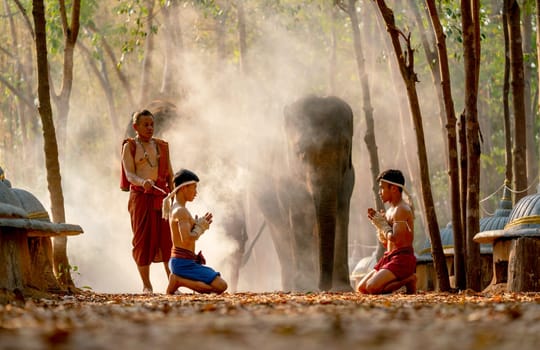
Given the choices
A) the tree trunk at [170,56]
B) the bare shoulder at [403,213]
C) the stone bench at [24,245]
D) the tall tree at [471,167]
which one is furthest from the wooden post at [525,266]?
the tree trunk at [170,56]

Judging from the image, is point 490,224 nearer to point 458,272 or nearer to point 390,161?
point 458,272

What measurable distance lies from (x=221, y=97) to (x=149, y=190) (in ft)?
30.3

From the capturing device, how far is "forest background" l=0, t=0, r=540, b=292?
1969 centimetres

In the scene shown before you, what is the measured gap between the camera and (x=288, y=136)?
1650cm

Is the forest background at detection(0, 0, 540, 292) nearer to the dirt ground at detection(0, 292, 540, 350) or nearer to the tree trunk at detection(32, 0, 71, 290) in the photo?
the tree trunk at detection(32, 0, 71, 290)

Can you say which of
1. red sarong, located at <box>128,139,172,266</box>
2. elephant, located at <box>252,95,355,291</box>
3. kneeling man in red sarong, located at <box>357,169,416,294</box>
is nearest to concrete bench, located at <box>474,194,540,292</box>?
kneeling man in red sarong, located at <box>357,169,416,294</box>

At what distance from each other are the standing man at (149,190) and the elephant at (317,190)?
2371 millimetres

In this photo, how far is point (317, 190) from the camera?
15.5m

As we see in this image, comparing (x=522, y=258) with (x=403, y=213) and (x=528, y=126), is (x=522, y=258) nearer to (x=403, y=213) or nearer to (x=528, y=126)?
(x=403, y=213)

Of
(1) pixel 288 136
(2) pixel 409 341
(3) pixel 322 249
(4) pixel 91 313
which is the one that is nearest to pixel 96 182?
(1) pixel 288 136

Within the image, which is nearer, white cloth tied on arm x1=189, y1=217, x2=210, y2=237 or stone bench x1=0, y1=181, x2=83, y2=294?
stone bench x1=0, y1=181, x2=83, y2=294

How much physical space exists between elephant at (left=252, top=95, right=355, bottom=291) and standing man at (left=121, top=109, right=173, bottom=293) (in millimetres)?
2371

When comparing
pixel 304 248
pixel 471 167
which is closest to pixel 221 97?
pixel 304 248

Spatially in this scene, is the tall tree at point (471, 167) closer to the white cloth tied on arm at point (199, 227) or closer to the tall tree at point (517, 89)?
the white cloth tied on arm at point (199, 227)
